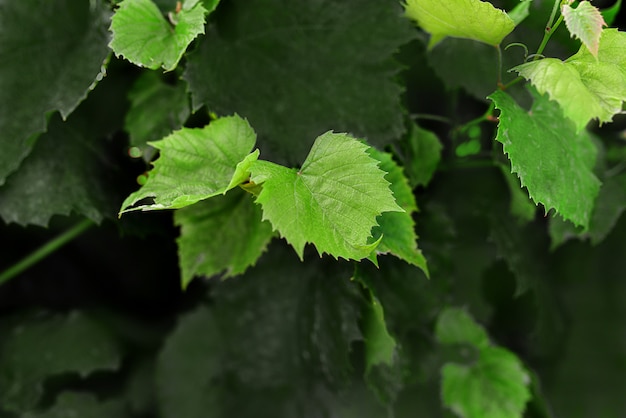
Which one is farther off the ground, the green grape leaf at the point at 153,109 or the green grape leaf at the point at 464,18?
the green grape leaf at the point at 464,18

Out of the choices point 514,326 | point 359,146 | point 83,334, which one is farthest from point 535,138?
point 83,334

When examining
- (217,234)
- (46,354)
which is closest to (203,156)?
(217,234)

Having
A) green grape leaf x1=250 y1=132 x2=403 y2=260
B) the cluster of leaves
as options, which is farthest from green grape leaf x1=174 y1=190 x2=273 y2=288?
green grape leaf x1=250 y1=132 x2=403 y2=260

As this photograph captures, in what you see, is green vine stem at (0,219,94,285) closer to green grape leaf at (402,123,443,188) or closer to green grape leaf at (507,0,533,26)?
green grape leaf at (402,123,443,188)

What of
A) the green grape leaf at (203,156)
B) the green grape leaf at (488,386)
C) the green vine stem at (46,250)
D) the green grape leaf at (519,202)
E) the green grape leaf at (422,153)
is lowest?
the green grape leaf at (488,386)

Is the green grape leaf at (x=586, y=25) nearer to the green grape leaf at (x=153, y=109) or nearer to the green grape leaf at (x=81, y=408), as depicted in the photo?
the green grape leaf at (x=153, y=109)

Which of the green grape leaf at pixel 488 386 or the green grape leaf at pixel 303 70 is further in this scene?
the green grape leaf at pixel 488 386

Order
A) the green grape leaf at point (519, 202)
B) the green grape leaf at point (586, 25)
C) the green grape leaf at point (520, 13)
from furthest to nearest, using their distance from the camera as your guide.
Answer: the green grape leaf at point (519, 202) → the green grape leaf at point (520, 13) → the green grape leaf at point (586, 25)

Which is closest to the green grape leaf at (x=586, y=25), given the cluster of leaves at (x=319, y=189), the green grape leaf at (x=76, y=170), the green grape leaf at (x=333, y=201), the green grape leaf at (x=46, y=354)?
the cluster of leaves at (x=319, y=189)
